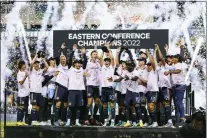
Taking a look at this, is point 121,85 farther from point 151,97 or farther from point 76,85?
point 76,85

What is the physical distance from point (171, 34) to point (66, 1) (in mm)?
1205

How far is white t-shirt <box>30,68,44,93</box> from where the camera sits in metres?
5.08

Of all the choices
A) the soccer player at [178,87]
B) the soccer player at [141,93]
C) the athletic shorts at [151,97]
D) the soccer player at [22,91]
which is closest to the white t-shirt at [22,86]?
the soccer player at [22,91]

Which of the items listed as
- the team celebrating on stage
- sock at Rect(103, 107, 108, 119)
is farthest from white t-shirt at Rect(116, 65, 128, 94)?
sock at Rect(103, 107, 108, 119)

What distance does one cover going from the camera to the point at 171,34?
16.2ft

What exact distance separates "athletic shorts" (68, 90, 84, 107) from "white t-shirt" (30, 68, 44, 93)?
0.35 m

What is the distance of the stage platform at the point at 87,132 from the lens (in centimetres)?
496

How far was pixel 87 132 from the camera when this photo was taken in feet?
16.3

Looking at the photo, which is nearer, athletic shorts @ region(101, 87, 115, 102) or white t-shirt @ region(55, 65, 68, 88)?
athletic shorts @ region(101, 87, 115, 102)

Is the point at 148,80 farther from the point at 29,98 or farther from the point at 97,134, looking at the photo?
the point at 29,98

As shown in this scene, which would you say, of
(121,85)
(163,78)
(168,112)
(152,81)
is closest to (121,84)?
(121,85)

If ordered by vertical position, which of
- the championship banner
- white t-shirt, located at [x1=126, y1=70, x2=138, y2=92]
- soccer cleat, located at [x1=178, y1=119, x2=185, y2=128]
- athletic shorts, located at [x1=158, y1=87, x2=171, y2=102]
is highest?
the championship banner

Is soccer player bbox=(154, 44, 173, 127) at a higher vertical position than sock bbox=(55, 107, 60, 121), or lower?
higher

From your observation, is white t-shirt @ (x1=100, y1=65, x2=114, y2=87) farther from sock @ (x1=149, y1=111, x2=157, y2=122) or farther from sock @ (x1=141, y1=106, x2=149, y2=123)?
sock @ (x1=149, y1=111, x2=157, y2=122)
